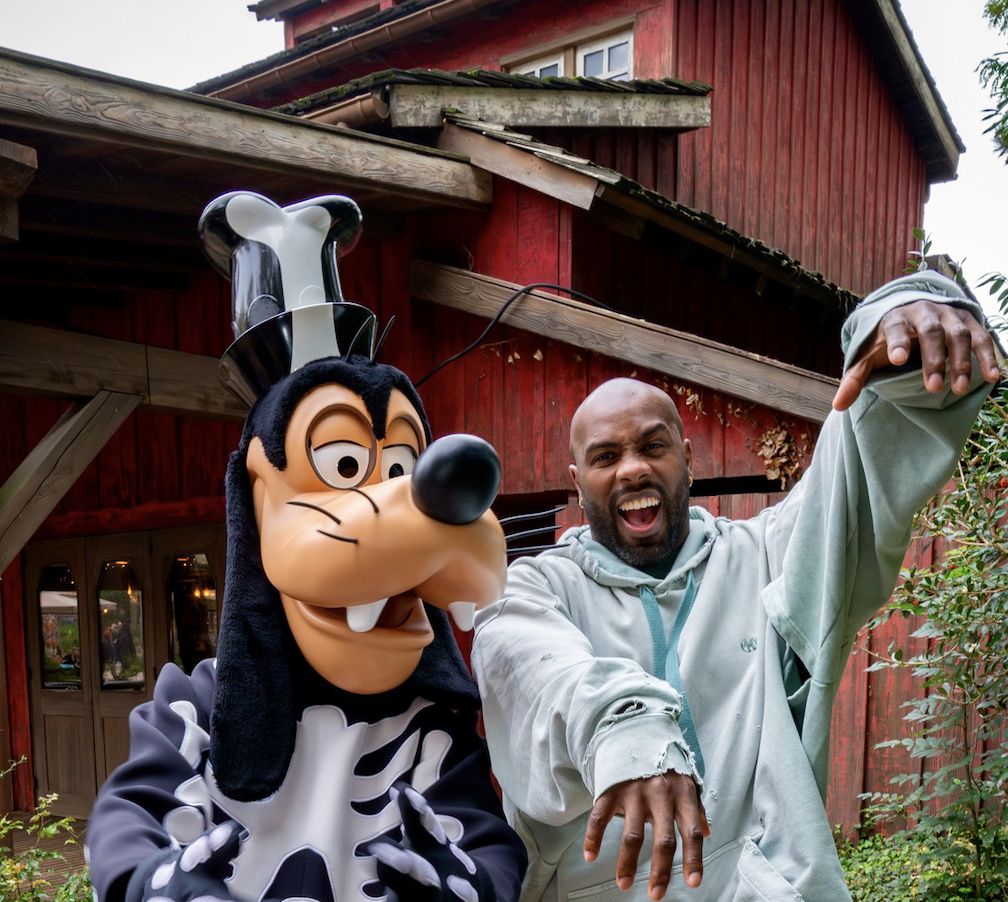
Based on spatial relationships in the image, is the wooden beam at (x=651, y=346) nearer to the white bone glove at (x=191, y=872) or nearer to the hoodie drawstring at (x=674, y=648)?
the hoodie drawstring at (x=674, y=648)

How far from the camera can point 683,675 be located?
71.2 inches

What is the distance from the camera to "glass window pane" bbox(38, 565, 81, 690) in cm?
762

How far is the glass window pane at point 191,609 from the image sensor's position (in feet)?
22.2

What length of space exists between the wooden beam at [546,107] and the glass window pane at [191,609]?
11.4 feet

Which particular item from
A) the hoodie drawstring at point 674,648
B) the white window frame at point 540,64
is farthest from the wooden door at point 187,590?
the hoodie drawstring at point 674,648

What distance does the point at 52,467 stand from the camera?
407cm

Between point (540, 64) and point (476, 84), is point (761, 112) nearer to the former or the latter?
point (540, 64)

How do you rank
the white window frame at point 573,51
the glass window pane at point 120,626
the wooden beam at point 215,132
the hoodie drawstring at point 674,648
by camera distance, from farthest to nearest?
1. the glass window pane at point 120,626
2. the white window frame at point 573,51
3. the wooden beam at point 215,132
4. the hoodie drawstring at point 674,648

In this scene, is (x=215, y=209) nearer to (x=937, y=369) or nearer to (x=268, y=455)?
(x=268, y=455)

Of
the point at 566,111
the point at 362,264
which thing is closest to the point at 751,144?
the point at 566,111

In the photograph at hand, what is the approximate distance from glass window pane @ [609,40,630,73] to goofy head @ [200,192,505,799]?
4.91 metres

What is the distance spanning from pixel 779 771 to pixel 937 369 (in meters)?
0.74

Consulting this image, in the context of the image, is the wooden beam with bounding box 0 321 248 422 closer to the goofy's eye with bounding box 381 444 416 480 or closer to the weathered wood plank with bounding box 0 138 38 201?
the weathered wood plank with bounding box 0 138 38 201

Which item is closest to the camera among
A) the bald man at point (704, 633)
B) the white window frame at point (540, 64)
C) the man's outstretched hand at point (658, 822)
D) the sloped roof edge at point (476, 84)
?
the man's outstretched hand at point (658, 822)
